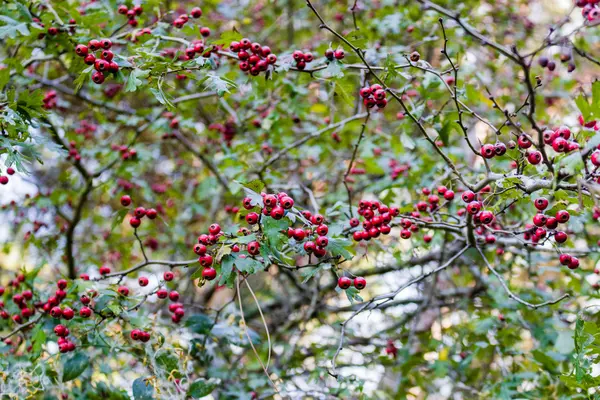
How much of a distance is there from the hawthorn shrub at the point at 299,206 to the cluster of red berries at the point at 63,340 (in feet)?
0.04

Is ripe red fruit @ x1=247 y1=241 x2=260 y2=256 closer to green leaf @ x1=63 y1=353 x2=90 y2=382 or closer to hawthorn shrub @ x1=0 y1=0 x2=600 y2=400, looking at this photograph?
hawthorn shrub @ x1=0 y1=0 x2=600 y2=400

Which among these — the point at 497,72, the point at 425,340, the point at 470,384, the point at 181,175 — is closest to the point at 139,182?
the point at 181,175

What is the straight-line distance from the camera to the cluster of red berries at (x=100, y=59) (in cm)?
275

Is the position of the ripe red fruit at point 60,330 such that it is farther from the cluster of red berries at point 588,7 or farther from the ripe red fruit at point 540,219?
the cluster of red berries at point 588,7

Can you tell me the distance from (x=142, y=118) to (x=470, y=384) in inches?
144

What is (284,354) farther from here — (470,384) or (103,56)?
(103,56)

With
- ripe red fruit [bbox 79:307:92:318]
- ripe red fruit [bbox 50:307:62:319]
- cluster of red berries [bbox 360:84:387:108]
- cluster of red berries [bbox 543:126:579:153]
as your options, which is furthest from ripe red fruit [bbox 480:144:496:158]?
ripe red fruit [bbox 50:307:62:319]

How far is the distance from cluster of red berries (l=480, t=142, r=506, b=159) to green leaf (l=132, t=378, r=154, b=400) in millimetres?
2297

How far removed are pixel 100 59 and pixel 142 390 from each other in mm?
1899

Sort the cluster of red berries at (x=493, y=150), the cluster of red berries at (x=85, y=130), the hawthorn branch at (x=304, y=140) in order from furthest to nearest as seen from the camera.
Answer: the cluster of red berries at (x=85, y=130) < the hawthorn branch at (x=304, y=140) < the cluster of red berries at (x=493, y=150)

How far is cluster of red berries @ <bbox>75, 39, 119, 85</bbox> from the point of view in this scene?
2750mm

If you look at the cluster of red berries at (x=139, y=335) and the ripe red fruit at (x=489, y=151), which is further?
the cluster of red berries at (x=139, y=335)

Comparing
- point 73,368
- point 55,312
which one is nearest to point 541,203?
point 55,312

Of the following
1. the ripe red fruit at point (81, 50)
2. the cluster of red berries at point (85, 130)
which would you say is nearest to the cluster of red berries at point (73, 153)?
the cluster of red berries at point (85, 130)
